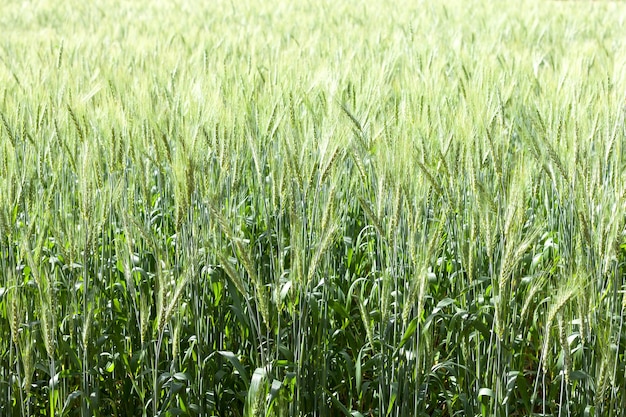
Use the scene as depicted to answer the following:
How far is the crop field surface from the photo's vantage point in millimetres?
1467

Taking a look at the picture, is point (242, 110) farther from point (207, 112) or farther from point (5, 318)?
point (5, 318)

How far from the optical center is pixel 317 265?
1.51m

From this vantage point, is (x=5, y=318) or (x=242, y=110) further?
(x=242, y=110)

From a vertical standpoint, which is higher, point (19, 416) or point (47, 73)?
point (47, 73)

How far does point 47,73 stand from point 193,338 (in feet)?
4.49

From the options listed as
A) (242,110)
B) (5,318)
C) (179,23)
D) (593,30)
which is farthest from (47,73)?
(593,30)

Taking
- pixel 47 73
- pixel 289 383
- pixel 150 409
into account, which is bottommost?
pixel 150 409

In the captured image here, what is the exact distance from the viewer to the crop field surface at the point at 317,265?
147 centimetres

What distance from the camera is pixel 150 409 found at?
5.78 feet

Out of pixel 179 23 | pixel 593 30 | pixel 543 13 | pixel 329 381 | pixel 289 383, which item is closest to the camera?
pixel 289 383

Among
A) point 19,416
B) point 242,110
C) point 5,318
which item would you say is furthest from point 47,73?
point 19,416

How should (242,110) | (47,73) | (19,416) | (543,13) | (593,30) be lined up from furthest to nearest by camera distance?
(543,13), (593,30), (47,73), (242,110), (19,416)

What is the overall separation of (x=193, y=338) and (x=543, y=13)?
555 centimetres

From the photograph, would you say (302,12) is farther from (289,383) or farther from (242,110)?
(289,383)
